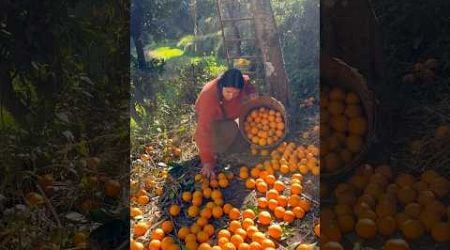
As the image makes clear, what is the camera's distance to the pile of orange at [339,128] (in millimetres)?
1693

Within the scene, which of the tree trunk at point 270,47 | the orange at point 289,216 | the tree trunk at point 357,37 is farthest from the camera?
the orange at point 289,216

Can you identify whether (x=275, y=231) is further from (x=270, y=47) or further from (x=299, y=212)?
(x=270, y=47)

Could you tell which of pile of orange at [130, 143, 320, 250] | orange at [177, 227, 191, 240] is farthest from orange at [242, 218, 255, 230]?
orange at [177, 227, 191, 240]

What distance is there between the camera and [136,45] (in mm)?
1888

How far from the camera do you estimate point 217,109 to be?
192 cm

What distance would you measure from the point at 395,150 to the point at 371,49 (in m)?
0.32

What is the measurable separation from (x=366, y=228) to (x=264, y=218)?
15.3 inches

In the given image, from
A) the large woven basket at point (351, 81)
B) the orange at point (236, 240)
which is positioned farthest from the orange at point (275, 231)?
the large woven basket at point (351, 81)

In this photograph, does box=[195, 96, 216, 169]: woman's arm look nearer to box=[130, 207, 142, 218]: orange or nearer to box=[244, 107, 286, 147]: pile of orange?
box=[244, 107, 286, 147]: pile of orange

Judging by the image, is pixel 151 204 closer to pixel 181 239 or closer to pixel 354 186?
pixel 181 239

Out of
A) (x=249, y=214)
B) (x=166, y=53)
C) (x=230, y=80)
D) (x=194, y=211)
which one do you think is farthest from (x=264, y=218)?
(x=166, y=53)

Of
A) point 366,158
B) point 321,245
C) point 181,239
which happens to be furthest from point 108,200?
point 366,158

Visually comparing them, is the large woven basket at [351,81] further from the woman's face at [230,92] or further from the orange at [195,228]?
the orange at [195,228]

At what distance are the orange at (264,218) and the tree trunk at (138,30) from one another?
65 cm
